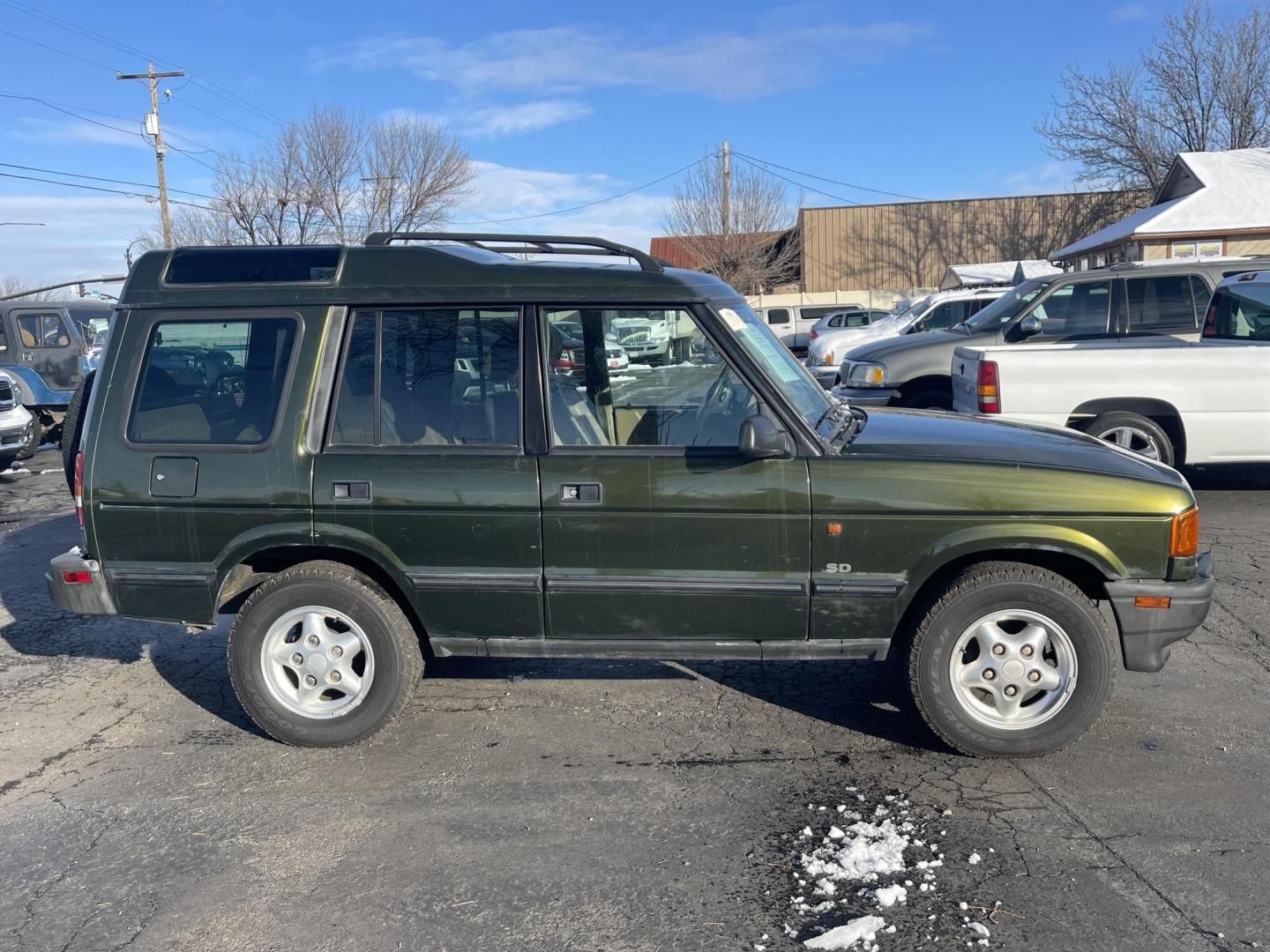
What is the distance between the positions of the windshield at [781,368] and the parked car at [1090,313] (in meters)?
5.56

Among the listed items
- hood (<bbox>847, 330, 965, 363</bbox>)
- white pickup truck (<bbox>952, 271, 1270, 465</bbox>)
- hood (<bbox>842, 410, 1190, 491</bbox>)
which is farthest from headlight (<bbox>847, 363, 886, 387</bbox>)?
hood (<bbox>842, 410, 1190, 491</bbox>)

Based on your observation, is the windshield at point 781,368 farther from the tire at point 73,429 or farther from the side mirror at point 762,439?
the tire at point 73,429

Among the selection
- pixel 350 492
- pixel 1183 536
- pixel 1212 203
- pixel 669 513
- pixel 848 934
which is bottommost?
pixel 848 934

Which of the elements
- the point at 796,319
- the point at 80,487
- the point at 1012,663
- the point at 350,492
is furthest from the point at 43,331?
the point at 796,319

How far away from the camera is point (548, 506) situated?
4047 millimetres

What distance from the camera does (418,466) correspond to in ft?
13.5

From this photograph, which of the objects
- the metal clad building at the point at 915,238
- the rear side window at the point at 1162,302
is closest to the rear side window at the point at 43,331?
the rear side window at the point at 1162,302

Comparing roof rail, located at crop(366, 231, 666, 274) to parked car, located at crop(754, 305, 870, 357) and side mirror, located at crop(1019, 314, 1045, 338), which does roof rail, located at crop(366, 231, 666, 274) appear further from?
parked car, located at crop(754, 305, 870, 357)

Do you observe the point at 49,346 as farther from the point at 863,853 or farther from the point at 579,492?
the point at 863,853

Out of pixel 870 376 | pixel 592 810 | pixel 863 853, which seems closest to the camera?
pixel 863 853

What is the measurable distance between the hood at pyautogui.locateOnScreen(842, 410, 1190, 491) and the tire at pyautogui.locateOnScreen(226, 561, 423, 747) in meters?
2.01

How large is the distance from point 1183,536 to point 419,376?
3.07 metres

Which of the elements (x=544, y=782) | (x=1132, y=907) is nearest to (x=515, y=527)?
(x=544, y=782)

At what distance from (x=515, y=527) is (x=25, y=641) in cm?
370
